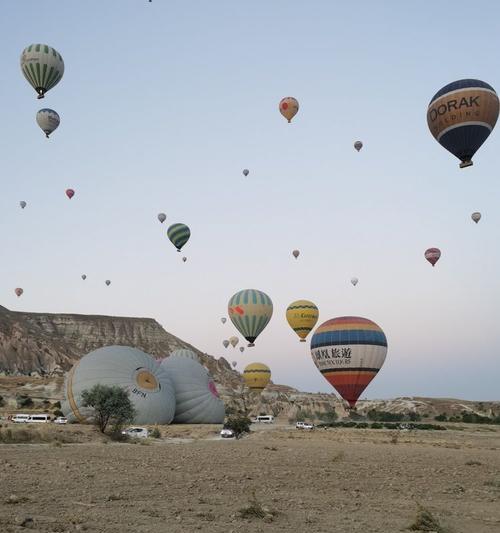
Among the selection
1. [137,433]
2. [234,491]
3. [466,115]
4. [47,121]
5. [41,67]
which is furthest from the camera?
[47,121]

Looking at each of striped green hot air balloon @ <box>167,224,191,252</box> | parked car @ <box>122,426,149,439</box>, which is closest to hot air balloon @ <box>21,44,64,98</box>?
striped green hot air balloon @ <box>167,224,191,252</box>

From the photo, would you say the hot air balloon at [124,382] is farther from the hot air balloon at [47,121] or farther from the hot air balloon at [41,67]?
the hot air balloon at [41,67]

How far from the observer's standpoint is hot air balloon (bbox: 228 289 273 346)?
53.7m

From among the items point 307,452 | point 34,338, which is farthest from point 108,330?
point 307,452

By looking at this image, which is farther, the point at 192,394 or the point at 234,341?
the point at 234,341

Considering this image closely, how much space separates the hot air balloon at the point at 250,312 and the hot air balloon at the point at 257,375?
22.5m

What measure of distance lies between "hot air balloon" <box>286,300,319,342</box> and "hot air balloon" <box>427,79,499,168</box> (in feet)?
81.5

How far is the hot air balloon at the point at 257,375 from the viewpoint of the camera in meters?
76.9

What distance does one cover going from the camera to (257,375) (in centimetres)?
7681

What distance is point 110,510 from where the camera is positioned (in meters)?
11.3

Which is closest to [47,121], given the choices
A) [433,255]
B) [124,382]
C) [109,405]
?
[124,382]

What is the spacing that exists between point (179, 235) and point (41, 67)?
20.9m

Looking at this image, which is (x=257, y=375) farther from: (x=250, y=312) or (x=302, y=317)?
(x=250, y=312)

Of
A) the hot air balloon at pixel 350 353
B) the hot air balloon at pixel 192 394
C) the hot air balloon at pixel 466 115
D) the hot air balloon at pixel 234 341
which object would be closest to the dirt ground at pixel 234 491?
the hot air balloon at pixel 350 353
